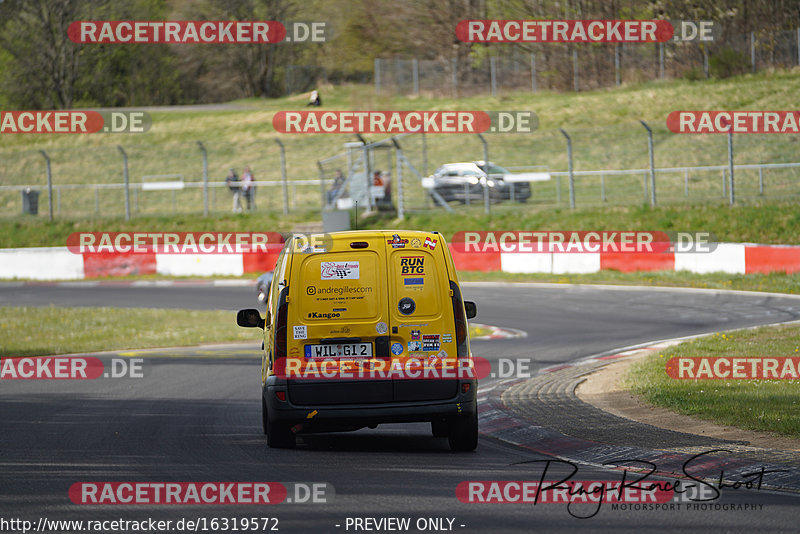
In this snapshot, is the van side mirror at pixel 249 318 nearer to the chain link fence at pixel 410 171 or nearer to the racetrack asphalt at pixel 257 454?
the racetrack asphalt at pixel 257 454

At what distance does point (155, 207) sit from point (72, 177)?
24.1ft

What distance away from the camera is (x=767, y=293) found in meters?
21.8

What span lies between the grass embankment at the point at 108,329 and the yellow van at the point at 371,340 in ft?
32.0

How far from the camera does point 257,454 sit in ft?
28.6

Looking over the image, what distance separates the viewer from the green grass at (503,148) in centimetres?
3262

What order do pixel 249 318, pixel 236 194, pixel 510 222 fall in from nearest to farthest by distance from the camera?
1. pixel 249 318
2. pixel 510 222
3. pixel 236 194

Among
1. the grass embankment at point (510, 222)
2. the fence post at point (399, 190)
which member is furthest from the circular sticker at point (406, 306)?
the fence post at point (399, 190)

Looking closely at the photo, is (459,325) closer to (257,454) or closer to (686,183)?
(257,454)

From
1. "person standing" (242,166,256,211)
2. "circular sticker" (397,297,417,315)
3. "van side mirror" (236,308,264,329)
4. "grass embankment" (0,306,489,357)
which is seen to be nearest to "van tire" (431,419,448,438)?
"circular sticker" (397,297,417,315)

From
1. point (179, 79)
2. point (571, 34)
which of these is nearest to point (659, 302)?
point (571, 34)

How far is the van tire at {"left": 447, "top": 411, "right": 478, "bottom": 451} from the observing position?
8773mm

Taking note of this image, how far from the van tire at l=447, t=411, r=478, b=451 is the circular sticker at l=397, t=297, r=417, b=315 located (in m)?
0.96

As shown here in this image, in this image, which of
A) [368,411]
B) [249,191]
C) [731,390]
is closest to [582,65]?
[249,191]

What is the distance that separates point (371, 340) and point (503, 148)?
1270 inches
